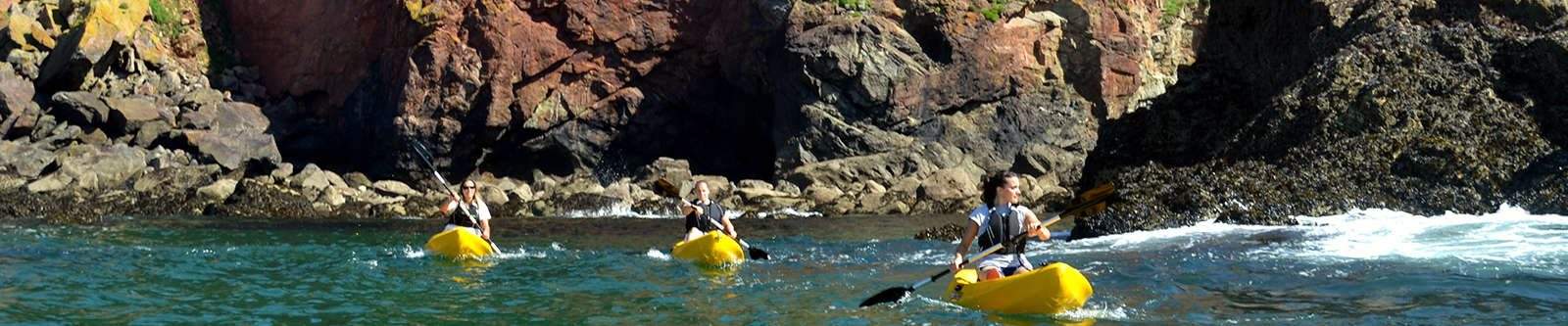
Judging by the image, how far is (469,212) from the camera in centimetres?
1797

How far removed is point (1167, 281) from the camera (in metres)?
13.2

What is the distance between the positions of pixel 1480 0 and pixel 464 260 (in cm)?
1332

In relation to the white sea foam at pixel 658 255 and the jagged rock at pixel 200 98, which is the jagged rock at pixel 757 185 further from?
the white sea foam at pixel 658 255

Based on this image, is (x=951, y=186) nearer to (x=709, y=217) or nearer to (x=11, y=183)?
(x=709, y=217)

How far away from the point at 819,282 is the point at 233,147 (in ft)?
97.0

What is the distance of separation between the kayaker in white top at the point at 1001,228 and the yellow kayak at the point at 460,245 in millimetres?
8004

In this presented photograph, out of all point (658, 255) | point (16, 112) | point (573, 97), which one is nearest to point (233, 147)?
point (16, 112)

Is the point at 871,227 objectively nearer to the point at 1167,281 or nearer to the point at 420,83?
the point at 1167,281

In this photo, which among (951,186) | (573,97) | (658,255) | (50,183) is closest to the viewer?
(658,255)

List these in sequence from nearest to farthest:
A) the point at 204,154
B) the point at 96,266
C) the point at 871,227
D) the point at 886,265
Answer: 1. the point at 96,266
2. the point at 886,265
3. the point at 871,227
4. the point at 204,154

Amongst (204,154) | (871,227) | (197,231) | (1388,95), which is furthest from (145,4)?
(1388,95)

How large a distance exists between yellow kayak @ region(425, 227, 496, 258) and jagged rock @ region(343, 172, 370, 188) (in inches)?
870

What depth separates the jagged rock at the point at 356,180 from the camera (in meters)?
38.7

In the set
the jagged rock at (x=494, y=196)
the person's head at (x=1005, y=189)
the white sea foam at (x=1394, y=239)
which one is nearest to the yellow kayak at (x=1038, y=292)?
the person's head at (x=1005, y=189)
